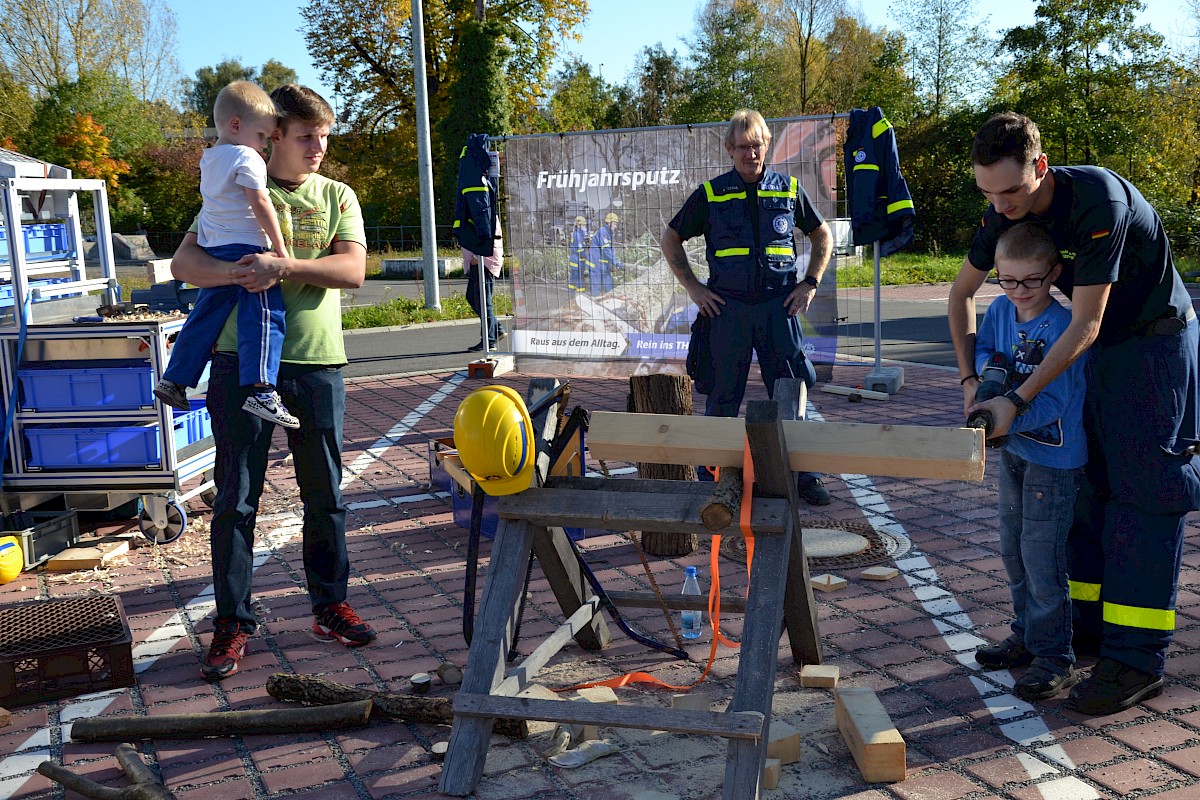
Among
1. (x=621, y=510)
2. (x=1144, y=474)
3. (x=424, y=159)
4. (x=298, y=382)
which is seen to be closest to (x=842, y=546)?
(x=1144, y=474)

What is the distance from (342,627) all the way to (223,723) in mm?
886

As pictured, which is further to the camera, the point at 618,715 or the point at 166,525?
the point at 166,525

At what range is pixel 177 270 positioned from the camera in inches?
162

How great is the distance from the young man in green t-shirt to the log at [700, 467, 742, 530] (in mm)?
1798

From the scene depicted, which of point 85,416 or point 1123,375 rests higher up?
point 1123,375

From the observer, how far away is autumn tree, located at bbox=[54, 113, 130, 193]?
33156 millimetres

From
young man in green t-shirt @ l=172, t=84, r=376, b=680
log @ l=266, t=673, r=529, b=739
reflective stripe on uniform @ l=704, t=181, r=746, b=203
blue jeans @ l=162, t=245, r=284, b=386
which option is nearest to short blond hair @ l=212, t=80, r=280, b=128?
young man in green t-shirt @ l=172, t=84, r=376, b=680

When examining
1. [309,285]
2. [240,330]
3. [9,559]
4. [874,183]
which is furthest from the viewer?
[874,183]

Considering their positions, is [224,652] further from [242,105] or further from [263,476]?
[242,105]

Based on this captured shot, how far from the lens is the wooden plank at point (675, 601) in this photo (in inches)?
160

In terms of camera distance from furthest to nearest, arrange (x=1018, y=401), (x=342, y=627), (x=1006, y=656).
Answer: (x=342, y=627)
(x=1006, y=656)
(x=1018, y=401)

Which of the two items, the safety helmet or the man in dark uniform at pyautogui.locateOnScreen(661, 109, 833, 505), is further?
the man in dark uniform at pyautogui.locateOnScreen(661, 109, 833, 505)

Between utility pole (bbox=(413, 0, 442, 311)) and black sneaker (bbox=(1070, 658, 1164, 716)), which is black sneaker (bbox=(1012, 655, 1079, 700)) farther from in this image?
utility pole (bbox=(413, 0, 442, 311))

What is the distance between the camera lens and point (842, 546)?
537 centimetres
